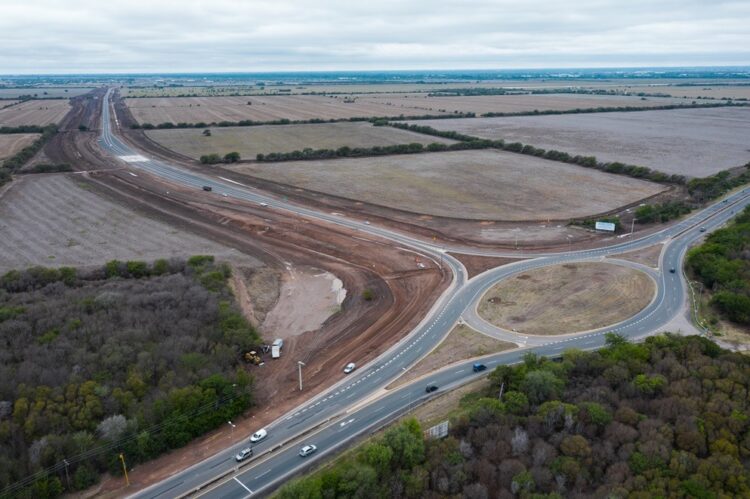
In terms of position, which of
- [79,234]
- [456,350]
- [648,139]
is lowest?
[456,350]

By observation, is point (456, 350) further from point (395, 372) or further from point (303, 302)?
point (303, 302)

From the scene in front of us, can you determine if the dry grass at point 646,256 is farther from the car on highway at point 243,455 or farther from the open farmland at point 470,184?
the car on highway at point 243,455

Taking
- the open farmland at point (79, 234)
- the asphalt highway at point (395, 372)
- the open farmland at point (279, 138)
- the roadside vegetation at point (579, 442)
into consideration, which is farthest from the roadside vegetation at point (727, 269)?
the open farmland at point (279, 138)

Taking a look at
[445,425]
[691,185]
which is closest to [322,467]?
[445,425]

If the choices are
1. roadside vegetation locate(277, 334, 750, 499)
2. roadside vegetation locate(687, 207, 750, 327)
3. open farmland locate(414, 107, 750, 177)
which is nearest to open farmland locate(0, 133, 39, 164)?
open farmland locate(414, 107, 750, 177)

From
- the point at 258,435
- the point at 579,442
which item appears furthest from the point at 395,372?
the point at 579,442

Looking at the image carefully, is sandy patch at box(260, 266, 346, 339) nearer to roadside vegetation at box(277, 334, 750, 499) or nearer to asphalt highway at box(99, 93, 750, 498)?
asphalt highway at box(99, 93, 750, 498)
